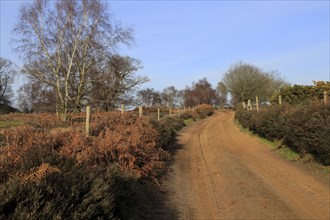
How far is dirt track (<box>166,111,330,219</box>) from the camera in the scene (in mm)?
8656

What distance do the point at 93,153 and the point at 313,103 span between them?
32.1 feet

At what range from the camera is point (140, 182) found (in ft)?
33.2

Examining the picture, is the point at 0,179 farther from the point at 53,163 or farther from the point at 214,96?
the point at 214,96

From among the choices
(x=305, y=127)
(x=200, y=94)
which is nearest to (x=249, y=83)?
(x=200, y=94)

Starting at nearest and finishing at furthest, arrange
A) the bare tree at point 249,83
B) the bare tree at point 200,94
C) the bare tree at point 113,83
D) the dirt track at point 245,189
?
the dirt track at point 245,189 → the bare tree at point 113,83 → the bare tree at point 249,83 → the bare tree at point 200,94

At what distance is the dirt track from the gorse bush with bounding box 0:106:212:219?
119cm

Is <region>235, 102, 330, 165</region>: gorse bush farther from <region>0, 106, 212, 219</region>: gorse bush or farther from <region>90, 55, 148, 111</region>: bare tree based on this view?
<region>90, 55, 148, 111</region>: bare tree

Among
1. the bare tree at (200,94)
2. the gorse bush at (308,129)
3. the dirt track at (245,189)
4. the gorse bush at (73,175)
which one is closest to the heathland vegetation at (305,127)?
the gorse bush at (308,129)

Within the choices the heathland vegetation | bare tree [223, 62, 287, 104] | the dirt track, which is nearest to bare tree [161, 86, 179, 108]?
bare tree [223, 62, 287, 104]

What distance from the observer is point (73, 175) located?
5.38 metres

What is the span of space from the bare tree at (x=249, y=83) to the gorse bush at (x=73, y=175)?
5618cm

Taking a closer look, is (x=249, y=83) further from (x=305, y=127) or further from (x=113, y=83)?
(x=305, y=127)

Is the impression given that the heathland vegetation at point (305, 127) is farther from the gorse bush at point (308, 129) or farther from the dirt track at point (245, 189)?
the dirt track at point (245, 189)

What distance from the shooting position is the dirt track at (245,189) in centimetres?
866
